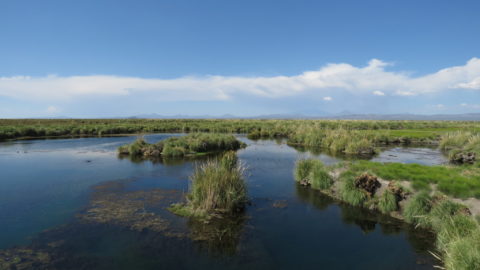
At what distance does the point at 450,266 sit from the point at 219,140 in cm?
2673

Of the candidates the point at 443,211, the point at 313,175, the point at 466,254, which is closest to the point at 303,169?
the point at 313,175

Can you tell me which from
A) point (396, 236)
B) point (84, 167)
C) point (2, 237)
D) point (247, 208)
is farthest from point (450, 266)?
point (84, 167)

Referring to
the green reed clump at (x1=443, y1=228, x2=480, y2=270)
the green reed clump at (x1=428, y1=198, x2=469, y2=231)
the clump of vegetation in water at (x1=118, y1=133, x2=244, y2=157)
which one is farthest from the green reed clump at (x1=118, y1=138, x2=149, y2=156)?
the green reed clump at (x1=443, y1=228, x2=480, y2=270)

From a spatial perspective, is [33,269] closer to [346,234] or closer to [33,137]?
[346,234]

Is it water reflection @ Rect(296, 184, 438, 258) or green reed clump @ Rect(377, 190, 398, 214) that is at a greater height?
green reed clump @ Rect(377, 190, 398, 214)

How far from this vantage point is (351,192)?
1362 cm

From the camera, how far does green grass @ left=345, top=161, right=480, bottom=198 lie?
11.3 meters

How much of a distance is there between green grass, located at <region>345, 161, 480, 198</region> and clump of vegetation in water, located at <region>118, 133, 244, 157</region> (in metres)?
16.5

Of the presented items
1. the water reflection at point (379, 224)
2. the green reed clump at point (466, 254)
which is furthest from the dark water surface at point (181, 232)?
the green reed clump at point (466, 254)

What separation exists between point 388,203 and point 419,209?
1.38m

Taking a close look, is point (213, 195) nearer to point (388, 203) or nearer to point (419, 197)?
point (388, 203)

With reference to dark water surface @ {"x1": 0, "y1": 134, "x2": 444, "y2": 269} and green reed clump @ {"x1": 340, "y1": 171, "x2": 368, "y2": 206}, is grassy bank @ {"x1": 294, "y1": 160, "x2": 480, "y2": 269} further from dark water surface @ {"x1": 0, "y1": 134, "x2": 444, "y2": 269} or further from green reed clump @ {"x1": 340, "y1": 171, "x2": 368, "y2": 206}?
dark water surface @ {"x1": 0, "y1": 134, "x2": 444, "y2": 269}

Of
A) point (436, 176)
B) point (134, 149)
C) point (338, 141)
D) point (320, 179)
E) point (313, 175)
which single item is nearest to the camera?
point (436, 176)

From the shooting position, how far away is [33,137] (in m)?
45.2
